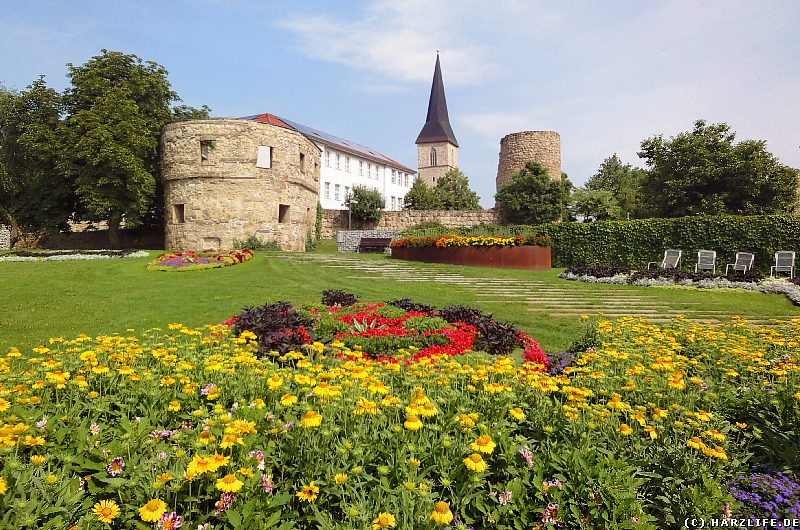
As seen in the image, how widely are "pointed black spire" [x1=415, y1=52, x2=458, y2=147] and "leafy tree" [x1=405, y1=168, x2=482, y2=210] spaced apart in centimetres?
2130

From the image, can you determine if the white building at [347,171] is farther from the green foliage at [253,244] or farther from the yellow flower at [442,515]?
the yellow flower at [442,515]

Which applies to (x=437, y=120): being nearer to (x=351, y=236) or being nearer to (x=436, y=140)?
(x=436, y=140)

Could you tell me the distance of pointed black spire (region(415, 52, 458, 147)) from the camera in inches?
2771

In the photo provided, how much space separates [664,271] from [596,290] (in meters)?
3.90

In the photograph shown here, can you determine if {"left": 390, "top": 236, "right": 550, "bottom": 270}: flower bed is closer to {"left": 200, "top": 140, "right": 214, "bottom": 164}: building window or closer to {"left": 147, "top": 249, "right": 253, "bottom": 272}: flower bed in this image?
{"left": 147, "top": 249, "right": 253, "bottom": 272}: flower bed

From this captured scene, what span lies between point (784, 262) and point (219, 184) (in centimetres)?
2323

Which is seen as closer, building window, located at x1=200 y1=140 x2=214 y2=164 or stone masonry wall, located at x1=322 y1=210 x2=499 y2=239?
building window, located at x1=200 y1=140 x2=214 y2=164

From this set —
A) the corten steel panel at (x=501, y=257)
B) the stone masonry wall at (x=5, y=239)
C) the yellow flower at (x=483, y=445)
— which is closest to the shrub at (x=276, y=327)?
the yellow flower at (x=483, y=445)

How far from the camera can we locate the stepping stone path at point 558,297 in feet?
26.8

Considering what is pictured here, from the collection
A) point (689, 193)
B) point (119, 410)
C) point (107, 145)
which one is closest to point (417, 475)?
point (119, 410)

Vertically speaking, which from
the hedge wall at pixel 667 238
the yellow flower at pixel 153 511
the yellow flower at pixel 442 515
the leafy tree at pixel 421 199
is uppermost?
the leafy tree at pixel 421 199

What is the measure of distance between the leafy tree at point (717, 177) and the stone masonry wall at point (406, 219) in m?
11.5

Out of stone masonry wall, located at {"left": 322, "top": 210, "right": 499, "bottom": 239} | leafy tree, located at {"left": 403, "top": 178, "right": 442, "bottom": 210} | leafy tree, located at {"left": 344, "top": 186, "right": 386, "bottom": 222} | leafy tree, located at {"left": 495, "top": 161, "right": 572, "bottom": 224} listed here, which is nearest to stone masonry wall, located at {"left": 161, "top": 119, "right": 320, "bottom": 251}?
leafy tree, located at {"left": 344, "top": 186, "right": 386, "bottom": 222}

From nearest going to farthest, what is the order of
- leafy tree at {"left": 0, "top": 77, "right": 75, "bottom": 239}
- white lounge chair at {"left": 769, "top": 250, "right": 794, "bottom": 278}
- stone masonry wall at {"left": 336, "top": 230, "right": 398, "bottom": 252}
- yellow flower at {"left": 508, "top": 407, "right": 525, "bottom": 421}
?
1. yellow flower at {"left": 508, "top": 407, "right": 525, "bottom": 421}
2. white lounge chair at {"left": 769, "top": 250, "right": 794, "bottom": 278}
3. leafy tree at {"left": 0, "top": 77, "right": 75, "bottom": 239}
4. stone masonry wall at {"left": 336, "top": 230, "right": 398, "bottom": 252}
